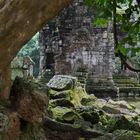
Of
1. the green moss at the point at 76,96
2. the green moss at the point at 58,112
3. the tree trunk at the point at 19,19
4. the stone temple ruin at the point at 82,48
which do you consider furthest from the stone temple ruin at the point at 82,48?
the tree trunk at the point at 19,19

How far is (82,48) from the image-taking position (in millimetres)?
19047

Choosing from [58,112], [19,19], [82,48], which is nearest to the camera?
[19,19]

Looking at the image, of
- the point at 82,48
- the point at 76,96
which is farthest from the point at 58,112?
the point at 82,48

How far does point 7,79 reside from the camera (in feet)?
17.2

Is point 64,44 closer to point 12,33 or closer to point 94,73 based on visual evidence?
point 94,73

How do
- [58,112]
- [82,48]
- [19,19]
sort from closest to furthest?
[19,19] → [58,112] → [82,48]

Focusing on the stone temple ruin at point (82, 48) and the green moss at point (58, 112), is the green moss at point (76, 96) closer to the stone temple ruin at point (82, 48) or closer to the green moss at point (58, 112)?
the green moss at point (58, 112)

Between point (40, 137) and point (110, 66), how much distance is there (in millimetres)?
13137

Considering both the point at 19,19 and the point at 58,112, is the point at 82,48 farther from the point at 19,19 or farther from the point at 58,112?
the point at 19,19

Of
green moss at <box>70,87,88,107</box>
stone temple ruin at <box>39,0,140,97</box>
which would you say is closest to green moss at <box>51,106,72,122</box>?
green moss at <box>70,87,88,107</box>

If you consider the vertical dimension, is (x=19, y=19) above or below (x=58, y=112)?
above

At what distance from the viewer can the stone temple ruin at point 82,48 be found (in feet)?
61.7

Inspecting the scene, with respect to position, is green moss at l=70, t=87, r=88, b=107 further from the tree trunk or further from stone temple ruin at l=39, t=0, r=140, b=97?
the tree trunk

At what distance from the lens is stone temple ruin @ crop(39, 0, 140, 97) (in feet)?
61.6
